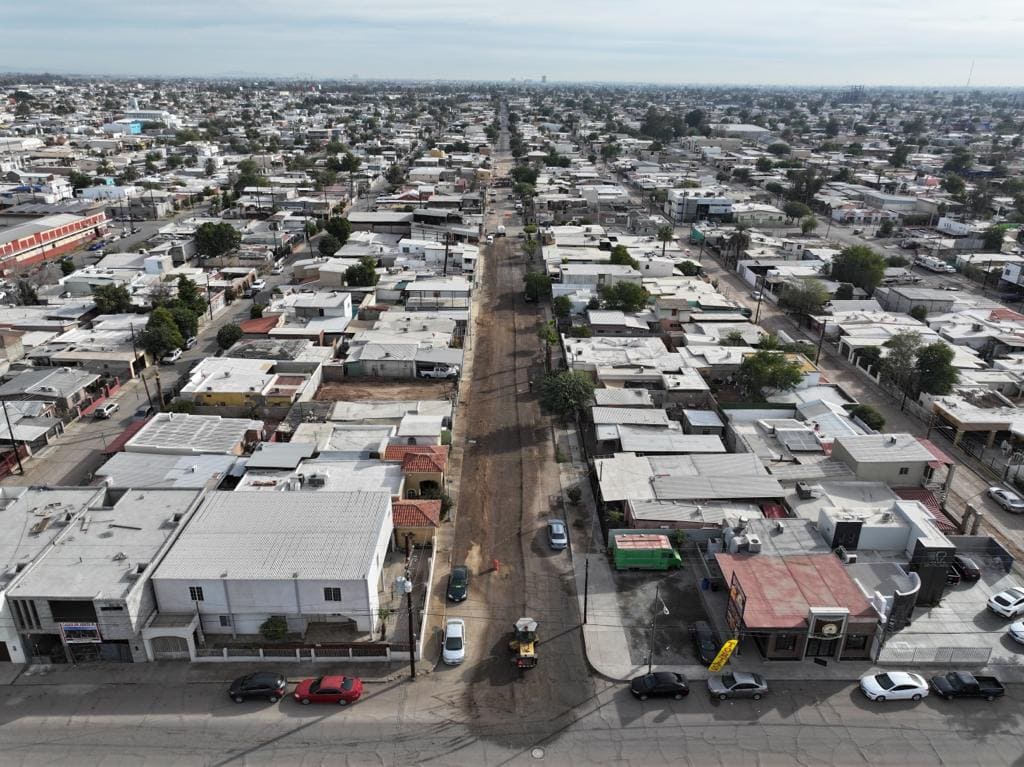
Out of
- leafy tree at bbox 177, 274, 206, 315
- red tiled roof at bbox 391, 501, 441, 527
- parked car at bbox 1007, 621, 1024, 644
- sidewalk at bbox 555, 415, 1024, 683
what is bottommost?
sidewalk at bbox 555, 415, 1024, 683

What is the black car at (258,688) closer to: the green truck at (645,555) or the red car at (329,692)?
the red car at (329,692)

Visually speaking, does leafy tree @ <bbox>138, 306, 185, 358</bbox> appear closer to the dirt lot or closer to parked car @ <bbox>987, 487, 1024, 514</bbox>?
the dirt lot

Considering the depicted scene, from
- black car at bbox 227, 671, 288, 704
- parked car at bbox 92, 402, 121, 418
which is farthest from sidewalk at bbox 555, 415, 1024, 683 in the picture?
parked car at bbox 92, 402, 121, 418

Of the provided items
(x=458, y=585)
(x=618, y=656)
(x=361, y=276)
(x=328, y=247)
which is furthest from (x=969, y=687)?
(x=328, y=247)

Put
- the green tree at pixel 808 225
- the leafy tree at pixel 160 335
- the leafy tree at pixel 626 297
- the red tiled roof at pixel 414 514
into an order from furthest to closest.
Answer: the green tree at pixel 808 225 → the leafy tree at pixel 626 297 → the leafy tree at pixel 160 335 → the red tiled roof at pixel 414 514

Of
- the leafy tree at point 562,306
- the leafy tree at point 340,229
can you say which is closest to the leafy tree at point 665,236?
the leafy tree at point 562,306
